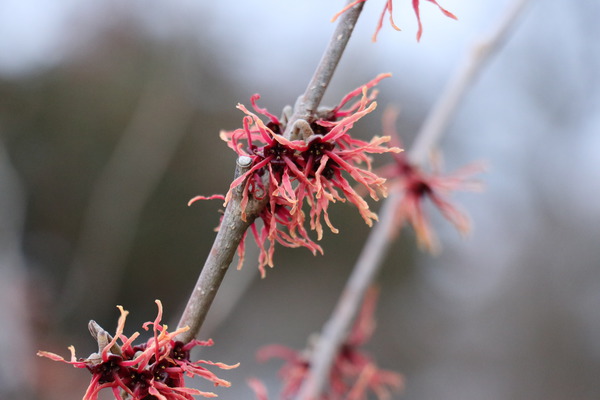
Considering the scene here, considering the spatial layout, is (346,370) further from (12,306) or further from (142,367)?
(12,306)

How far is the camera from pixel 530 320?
5477mm

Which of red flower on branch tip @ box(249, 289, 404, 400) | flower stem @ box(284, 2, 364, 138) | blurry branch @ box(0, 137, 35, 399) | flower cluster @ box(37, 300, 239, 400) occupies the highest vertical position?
flower stem @ box(284, 2, 364, 138)

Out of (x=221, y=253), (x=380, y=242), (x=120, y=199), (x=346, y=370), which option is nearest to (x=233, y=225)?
(x=221, y=253)

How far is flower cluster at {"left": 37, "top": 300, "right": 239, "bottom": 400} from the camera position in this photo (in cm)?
34

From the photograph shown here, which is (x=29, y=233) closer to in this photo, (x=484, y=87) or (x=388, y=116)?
(x=388, y=116)

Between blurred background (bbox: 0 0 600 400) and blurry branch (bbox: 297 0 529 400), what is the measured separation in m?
2.02

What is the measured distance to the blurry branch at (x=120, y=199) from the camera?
3.18 metres

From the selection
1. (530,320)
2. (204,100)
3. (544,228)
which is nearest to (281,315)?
(204,100)

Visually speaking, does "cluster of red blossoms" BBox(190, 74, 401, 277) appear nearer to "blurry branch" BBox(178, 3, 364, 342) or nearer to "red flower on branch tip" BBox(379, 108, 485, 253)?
"blurry branch" BBox(178, 3, 364, 342)

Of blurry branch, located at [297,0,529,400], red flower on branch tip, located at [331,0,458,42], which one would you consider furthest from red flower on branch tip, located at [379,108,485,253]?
red flower on branch tip, located at [331,0,458,42]

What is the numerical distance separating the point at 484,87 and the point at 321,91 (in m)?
5.34

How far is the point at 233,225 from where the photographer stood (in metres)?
0.36

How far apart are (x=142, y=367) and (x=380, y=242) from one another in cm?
46

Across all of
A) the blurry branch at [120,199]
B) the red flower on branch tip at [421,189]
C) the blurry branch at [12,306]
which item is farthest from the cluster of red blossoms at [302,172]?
the blurry branch at [120,199]
